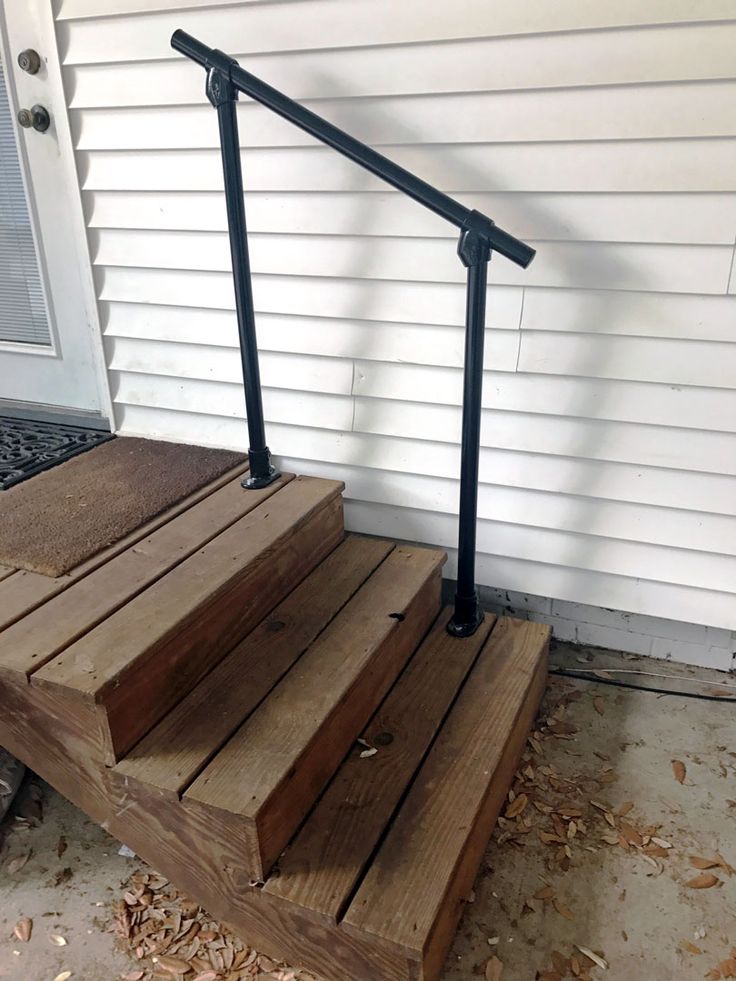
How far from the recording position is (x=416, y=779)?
5.27ft

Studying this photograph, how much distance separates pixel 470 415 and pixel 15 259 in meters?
1.64

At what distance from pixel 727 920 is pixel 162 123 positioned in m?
2.33

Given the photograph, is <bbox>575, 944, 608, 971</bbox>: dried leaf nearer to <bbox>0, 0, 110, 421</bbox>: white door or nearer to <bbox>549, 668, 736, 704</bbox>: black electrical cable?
<bbox>549, 668, 736, 704</bbox>: black electrical cable

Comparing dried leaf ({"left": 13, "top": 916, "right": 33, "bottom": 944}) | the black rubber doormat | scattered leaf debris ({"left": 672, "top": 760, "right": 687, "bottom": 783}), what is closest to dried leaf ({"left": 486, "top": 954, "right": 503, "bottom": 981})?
scattered leaf debris ({"left": 672, "top": 760, "right": 687, "bottom": 783})

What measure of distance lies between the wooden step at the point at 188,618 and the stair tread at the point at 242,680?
0.03 metres

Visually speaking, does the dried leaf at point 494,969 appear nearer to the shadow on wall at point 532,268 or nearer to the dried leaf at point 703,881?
the dried leaf at point 703,881

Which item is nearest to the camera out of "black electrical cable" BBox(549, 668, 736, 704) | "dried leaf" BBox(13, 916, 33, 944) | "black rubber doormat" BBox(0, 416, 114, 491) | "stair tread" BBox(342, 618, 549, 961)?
"stair tread" BBox(342, 618, 549, 961)

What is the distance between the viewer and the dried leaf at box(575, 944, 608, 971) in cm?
145

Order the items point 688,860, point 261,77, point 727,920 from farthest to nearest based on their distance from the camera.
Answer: point 261,77, point 688,860, point 727,920

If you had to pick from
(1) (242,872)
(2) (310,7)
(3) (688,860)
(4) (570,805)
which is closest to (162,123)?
(2) (310,7)

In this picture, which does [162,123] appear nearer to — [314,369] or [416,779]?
[314,369]

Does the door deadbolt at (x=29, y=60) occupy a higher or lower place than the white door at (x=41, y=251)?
higher

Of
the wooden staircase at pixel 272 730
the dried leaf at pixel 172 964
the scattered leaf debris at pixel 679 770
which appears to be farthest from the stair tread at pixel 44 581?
the scattered leaf debris at pixel 679 770

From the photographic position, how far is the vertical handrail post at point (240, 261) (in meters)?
1.84
